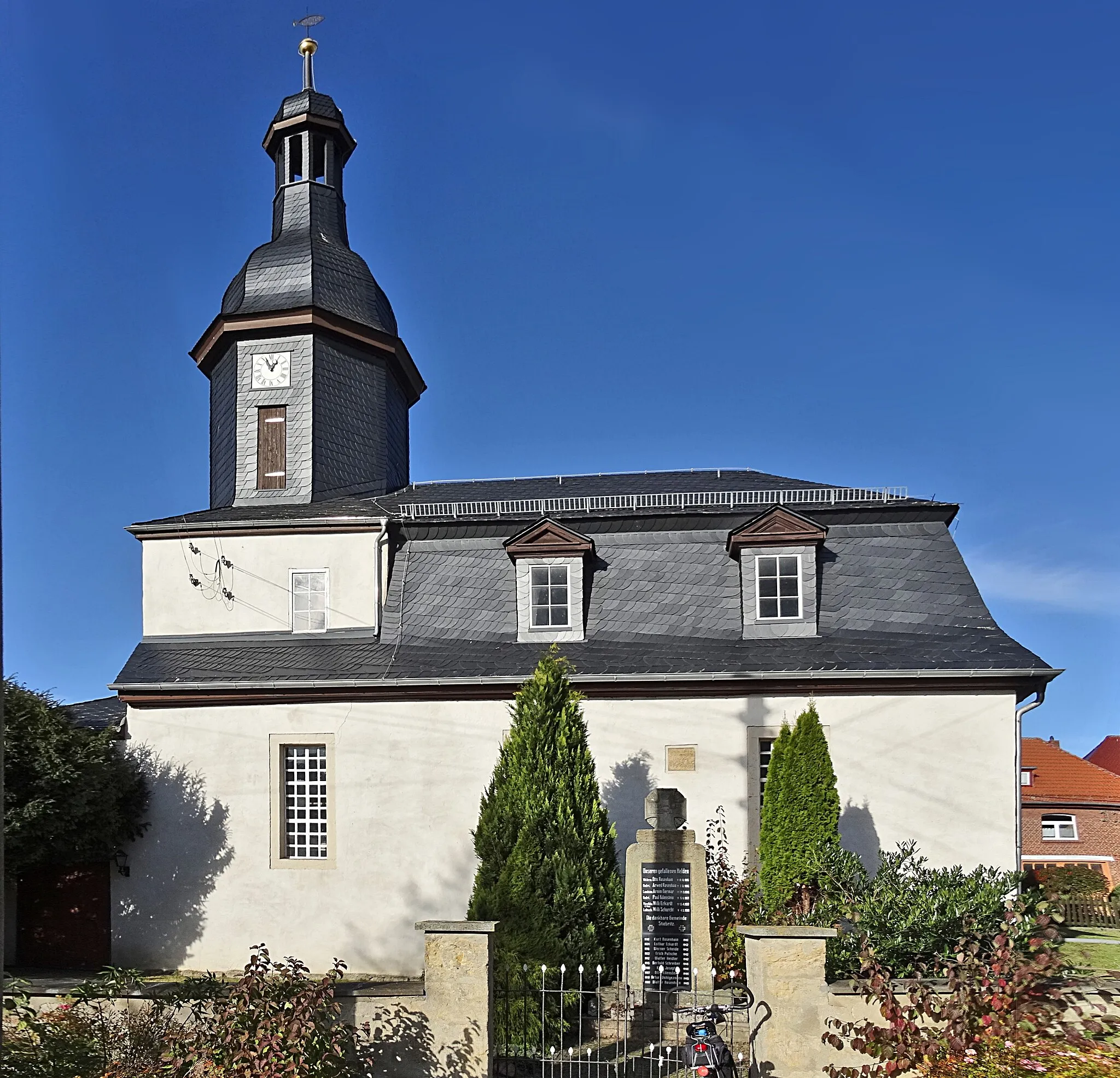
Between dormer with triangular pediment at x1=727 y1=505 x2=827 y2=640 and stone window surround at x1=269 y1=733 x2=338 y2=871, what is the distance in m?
6.75

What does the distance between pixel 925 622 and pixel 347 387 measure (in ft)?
37.7

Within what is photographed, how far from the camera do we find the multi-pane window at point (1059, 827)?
30.6 meters

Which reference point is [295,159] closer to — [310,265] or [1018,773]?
[310,265]

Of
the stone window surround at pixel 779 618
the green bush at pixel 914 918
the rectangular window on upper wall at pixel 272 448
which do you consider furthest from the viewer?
the rectangular window on upper wall at pixel 272 448

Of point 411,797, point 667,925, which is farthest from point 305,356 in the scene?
point 667,925

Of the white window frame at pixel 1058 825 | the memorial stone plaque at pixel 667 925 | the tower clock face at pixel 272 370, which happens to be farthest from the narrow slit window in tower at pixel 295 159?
the white window frame at pixel 1058 825

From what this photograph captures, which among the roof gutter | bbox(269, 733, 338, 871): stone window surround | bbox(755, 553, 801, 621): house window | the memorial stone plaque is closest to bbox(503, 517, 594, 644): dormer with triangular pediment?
the roof gutter

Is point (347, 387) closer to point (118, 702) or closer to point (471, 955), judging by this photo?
point (118, 702)

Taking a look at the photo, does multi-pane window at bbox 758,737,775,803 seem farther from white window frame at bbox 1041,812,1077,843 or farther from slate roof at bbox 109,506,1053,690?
white window frame at bbox 1041,812,1077,843

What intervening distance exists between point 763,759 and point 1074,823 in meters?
21.1

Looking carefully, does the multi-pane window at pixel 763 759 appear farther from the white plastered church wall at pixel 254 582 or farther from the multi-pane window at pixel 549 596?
the white plastered church wall at pixel 254 582

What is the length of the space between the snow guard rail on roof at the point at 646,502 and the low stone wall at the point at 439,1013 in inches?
370

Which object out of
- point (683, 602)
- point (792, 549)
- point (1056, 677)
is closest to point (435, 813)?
point (683, 602)

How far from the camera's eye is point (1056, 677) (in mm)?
13680
